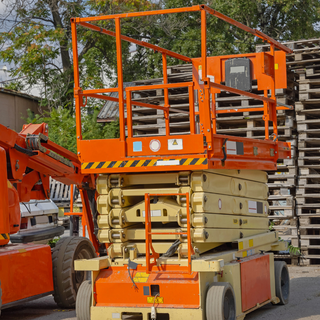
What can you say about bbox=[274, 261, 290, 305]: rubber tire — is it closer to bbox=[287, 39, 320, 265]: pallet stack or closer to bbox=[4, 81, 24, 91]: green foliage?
bbox=[287, 39, 320, 265]: pallet stack

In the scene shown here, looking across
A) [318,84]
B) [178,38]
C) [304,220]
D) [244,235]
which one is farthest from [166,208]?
[178,38]

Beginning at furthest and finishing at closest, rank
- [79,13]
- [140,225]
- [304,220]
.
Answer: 1. [79,13]
2. [304,220]
3. [140,225]

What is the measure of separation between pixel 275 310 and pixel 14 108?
19687mm

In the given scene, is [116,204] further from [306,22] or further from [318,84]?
[306,22]

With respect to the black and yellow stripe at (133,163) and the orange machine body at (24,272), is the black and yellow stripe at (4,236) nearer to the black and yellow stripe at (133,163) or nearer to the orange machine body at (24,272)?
the orange machine body at (24,272)

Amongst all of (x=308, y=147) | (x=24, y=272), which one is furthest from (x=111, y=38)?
(x=24, y=272)

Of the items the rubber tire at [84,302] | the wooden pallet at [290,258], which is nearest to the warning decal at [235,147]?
the rubber tire at [84,302]

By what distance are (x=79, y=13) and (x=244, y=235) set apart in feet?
65.4

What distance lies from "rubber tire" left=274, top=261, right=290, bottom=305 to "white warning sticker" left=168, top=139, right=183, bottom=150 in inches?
114

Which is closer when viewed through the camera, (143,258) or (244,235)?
(143,258)

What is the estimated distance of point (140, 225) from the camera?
667 cm

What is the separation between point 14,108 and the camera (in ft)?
81.0

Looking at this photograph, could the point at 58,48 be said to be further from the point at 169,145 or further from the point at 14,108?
the point at 169,145

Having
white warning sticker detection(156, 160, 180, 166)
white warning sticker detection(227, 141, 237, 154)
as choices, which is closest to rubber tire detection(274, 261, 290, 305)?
A: white warning sticker detection(227, 141, 237, 154)
